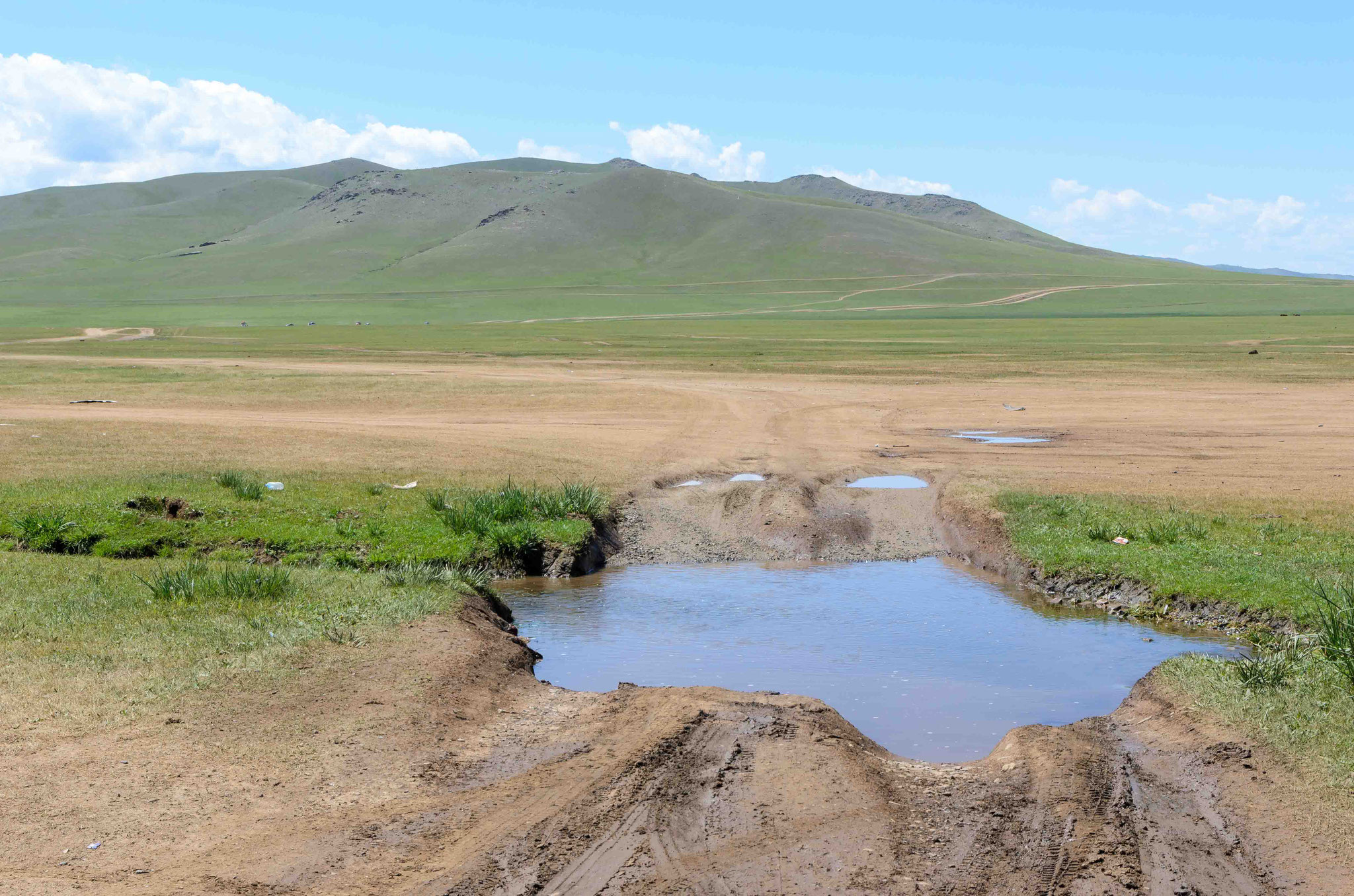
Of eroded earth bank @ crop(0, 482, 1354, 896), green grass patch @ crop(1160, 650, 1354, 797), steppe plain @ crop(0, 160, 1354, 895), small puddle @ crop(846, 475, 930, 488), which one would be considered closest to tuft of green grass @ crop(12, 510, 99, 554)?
steppe plain @ crop(0, 160, 1354, 895)

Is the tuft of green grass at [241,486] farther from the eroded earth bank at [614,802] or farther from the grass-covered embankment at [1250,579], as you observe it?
the grass-covered embankment at [1250,579]

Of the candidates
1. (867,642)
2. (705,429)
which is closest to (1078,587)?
(867,642)

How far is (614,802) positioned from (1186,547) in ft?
41.0

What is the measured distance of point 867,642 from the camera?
14.9 meters

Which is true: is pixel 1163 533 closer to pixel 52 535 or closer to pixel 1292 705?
pixel 1292 705

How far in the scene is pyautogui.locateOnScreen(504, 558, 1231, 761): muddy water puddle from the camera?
12438mm

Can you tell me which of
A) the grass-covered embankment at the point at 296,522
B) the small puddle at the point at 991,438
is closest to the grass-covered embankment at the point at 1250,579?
the grass-covered embankment at the point at 296,522

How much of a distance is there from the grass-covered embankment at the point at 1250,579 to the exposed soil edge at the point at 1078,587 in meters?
0.12

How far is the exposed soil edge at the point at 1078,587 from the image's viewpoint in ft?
49.2

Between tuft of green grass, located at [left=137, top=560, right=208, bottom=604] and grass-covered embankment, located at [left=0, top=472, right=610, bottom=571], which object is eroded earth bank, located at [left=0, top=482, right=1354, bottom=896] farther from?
grass-covered embankment, located at [left=0, top=472, right=610, bottom=571]

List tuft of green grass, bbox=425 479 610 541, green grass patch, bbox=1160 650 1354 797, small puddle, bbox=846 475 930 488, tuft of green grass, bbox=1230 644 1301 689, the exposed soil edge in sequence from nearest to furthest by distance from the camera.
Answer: green grass patch, bbox=1160 650 1354 797 < tuft of green grass, bbox=1230 644 1301 689 < the exposed soil edge < tuft of green grass, bbox=425 479 610 541 < small puddle, bbox=846 475 930 488

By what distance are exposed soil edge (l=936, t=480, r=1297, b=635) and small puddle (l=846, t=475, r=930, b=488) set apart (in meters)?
2.39

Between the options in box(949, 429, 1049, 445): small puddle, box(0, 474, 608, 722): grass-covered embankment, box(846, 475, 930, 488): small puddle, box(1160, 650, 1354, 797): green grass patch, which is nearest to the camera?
box(1160, 650, 1354, 797): green grass patch

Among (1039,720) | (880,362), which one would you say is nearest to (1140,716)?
(1039,720)
